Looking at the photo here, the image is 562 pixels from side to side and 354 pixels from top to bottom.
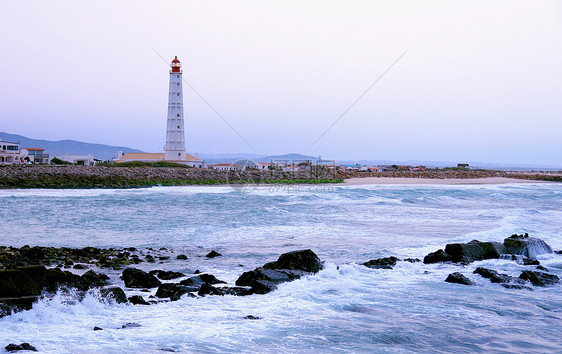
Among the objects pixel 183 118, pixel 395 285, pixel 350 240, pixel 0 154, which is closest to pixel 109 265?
pixel 395 285

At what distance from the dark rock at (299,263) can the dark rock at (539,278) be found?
13.2 feet

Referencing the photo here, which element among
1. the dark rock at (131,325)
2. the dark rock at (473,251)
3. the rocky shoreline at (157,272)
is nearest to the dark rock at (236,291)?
the rocky shoreline at (157,272)

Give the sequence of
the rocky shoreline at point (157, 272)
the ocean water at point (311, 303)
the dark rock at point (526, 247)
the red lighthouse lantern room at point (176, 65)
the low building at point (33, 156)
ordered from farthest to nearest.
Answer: the low building at point (33, 156) < the red lighthouse lantern room at point (176, 65) < the dark rock at point (526, 247) < the rocky shoreline at point (157, 272) < the ocean water at point (311, 303)

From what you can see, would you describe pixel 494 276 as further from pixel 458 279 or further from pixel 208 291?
pixel 208 291

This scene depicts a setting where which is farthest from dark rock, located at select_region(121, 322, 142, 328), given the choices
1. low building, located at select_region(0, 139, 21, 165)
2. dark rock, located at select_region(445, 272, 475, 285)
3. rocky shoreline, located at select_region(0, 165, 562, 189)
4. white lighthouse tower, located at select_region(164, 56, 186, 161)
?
low building, located at select_region(0, 139, 21, 165)

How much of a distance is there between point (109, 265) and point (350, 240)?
7022 millimetres

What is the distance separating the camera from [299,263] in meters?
9.12

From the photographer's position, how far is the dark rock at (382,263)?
9672 millimetres

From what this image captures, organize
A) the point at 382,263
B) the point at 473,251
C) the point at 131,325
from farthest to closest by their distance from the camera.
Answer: the point at 473,251 < the point at 382,263 < the point at 131,325

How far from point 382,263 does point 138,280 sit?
5233 mm

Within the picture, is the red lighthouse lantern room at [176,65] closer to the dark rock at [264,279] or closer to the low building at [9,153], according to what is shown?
the low building at [9,153]

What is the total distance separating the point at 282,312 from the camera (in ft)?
21.9

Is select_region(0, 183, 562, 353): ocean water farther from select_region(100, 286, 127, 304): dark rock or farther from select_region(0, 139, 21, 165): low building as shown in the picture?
select_region(0, 139, 21, 165): low building

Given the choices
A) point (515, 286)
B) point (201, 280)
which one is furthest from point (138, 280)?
point (515, 286)
